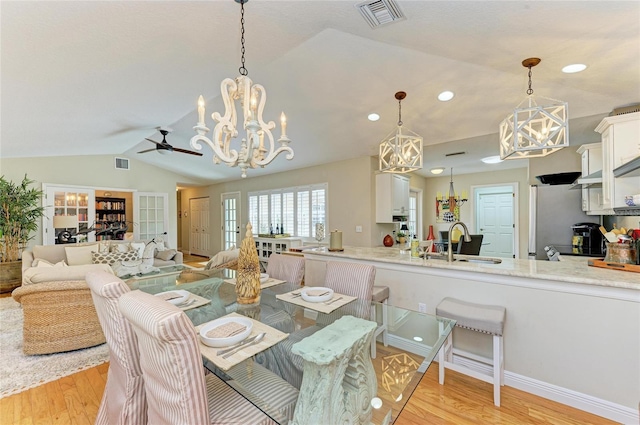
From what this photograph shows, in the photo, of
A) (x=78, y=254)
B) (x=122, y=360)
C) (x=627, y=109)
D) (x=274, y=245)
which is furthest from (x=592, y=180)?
(x=78, y=254)

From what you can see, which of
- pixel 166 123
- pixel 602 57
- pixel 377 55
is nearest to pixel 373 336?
pixel 377 55

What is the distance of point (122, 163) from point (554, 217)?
351 inches

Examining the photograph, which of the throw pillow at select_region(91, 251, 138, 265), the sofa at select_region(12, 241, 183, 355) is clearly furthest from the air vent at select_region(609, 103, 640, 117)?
the throw pillow at select_region(91, 251, 138, 265)

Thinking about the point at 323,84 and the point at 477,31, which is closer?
the point at 477,31

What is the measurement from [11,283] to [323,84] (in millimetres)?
6243

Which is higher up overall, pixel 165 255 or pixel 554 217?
pixel 554 217

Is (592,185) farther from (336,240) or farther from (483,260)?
(336,240)

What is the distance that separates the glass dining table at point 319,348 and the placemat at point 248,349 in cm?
2

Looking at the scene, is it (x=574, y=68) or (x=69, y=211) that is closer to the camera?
(x=574, y=68)

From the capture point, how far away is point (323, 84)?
3195 mm

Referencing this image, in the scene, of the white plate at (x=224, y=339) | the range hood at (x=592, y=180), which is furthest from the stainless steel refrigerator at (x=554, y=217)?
the white plate at (x=224, y=339)

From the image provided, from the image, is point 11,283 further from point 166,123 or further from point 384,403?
point 384,403

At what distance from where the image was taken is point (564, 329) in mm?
1914

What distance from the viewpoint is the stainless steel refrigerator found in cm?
353
